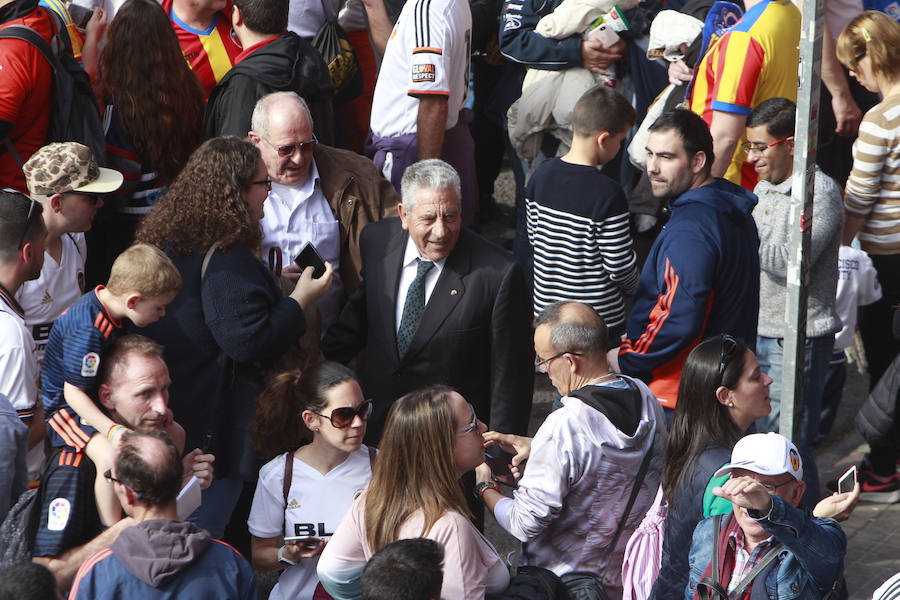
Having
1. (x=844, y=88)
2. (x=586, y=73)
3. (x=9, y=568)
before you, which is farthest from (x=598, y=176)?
(x=9, y=568)

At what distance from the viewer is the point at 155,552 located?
3.16 m

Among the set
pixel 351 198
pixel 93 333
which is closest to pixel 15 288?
pixel 93 333

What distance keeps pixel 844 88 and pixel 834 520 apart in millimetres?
4308

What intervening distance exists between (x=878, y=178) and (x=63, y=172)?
13.5 ft

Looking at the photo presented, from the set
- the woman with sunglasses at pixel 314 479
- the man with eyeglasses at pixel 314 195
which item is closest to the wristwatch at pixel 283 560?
the woman with sunglasses at pixel 314 479

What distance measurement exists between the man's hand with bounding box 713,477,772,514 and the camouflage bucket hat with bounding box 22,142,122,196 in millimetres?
2834

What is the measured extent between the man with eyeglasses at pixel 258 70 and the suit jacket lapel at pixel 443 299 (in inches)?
55.4

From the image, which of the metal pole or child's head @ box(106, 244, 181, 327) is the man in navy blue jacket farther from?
child's head @ box(106, 244, 181, 327)

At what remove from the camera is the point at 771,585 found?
3.29 m

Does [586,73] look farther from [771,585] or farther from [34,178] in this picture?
[771,585]

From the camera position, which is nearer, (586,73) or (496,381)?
(496,381)

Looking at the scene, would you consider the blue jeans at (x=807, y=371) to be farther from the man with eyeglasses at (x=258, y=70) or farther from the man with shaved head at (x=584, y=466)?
the man with eyeglasses at (x=258, y=70)

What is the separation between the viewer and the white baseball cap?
3309 mm

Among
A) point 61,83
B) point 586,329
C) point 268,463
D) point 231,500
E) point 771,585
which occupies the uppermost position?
point 61,83
